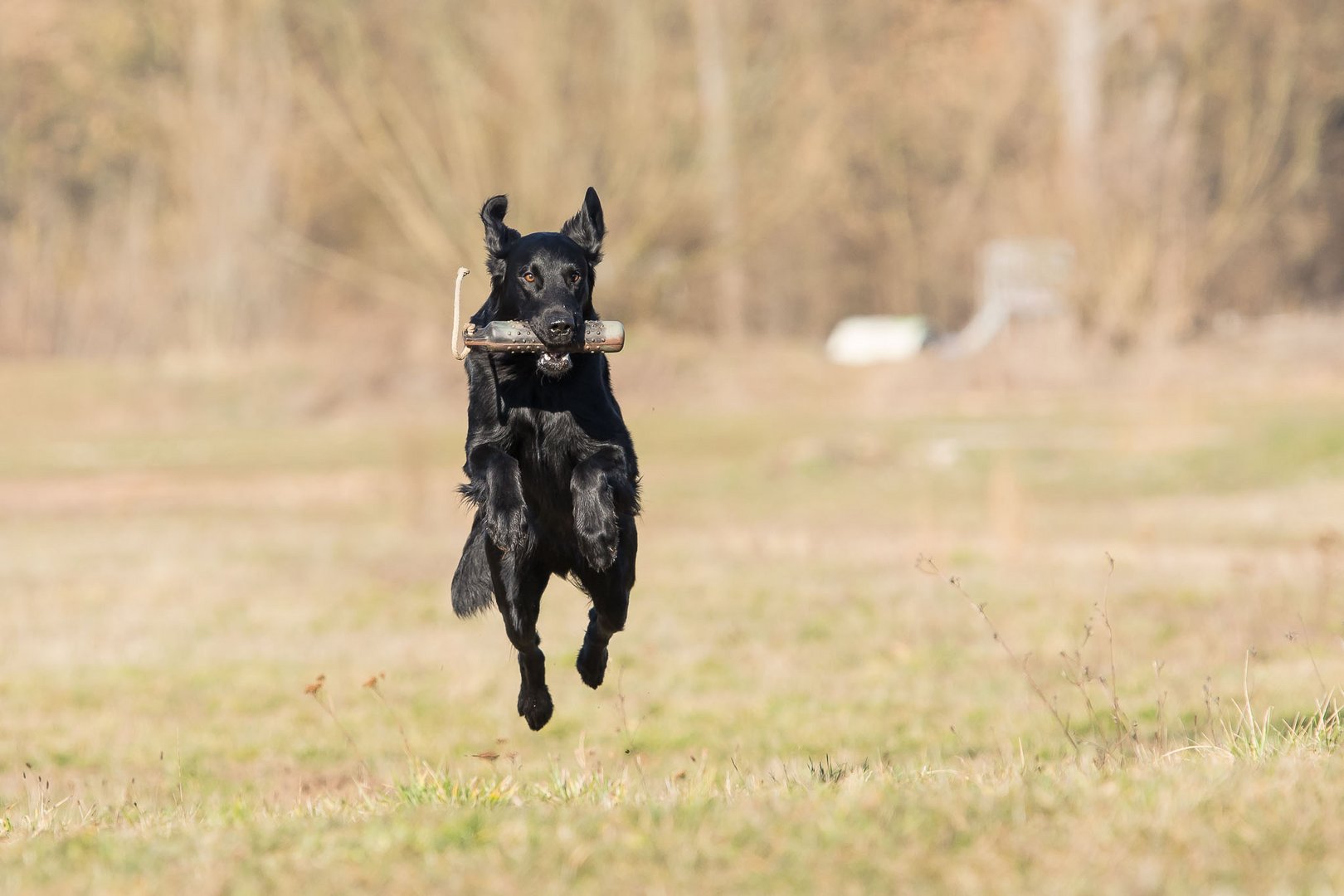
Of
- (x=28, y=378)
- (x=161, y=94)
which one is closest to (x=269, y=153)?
(x=161, y=94)

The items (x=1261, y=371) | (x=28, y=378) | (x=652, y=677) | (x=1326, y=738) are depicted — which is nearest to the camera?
(x=1326, y=738)

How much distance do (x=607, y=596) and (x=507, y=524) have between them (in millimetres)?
561

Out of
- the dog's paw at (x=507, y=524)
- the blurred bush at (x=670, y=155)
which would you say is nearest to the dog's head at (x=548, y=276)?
the dog's paw at (x=507, y=524)

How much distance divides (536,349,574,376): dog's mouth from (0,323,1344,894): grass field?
1.46 metres

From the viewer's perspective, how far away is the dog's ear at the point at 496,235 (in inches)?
281

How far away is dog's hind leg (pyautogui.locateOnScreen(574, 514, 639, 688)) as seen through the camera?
7.00 metres

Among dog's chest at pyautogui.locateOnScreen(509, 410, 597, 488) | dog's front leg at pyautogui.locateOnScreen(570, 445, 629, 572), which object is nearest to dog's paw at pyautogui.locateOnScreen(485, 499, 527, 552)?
dog's front leg at pyautogui.locateOnScreen(570, 445, 629, 572)

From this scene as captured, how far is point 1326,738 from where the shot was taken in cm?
683

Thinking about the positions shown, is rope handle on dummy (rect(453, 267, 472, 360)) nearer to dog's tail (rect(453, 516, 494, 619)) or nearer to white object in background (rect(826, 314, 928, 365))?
dog's tail (rect(453, 516, 494, 619))

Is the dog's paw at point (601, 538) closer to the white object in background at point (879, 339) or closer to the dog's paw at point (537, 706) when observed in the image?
the dog's paw at point (537, 706)

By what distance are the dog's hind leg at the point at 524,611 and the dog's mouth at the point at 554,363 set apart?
669 mm

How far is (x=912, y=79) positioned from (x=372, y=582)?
40.2m

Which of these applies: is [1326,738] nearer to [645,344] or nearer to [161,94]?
[645,344]

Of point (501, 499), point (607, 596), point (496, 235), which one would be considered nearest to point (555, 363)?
point (501, 499)
